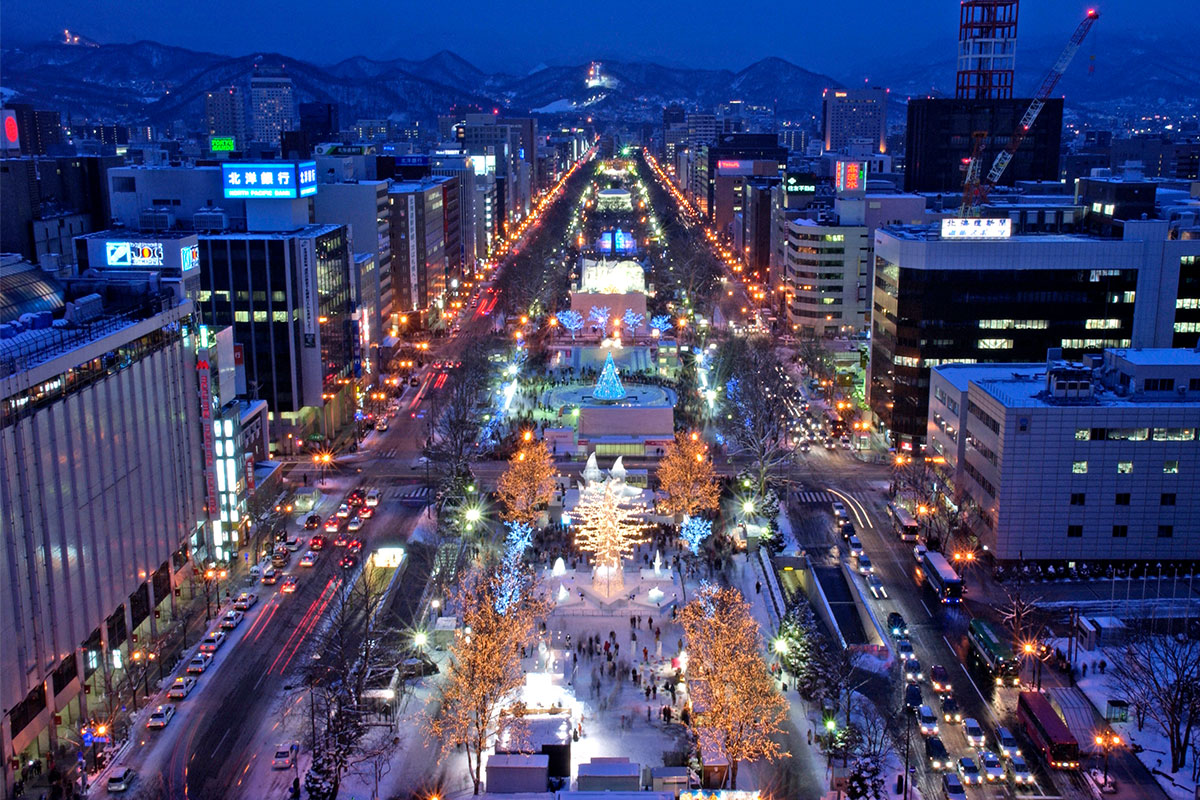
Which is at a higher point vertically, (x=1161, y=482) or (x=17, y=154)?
(x=17, y=154)

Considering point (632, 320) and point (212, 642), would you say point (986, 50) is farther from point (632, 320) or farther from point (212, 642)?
point (212, 642)

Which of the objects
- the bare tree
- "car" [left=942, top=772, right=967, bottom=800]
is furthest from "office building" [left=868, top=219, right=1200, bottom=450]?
"car" [left=942, top=772, right=967, bottom=800]

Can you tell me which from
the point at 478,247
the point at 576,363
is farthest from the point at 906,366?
the point at 478,247

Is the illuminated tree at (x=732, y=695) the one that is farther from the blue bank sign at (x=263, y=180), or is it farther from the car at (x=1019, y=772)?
the blue bank sign at (x=263, y=180)

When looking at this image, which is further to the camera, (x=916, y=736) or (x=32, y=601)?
(x=916, y=736)

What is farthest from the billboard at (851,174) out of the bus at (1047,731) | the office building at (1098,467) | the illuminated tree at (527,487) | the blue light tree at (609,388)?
the bus at (1047,731)

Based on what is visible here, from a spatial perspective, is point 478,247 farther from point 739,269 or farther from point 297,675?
point 297,675

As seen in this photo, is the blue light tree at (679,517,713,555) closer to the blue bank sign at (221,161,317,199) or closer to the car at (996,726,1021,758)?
the car at (996,726,1021,758)
